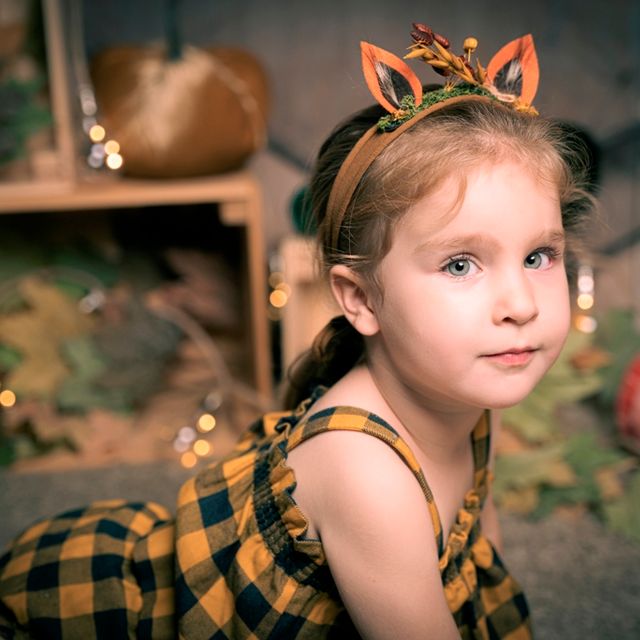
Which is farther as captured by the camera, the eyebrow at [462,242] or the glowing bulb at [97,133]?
the glowing bulb at [97,133]

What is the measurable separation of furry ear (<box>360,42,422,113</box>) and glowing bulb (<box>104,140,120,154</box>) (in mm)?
969

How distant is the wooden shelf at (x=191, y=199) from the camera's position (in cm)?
164

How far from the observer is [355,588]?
0.80m

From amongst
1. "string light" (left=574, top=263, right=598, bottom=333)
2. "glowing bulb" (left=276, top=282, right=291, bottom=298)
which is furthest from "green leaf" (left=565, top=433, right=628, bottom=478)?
"glowing bulb" (left=276, top=282, right=291, bottom=298)

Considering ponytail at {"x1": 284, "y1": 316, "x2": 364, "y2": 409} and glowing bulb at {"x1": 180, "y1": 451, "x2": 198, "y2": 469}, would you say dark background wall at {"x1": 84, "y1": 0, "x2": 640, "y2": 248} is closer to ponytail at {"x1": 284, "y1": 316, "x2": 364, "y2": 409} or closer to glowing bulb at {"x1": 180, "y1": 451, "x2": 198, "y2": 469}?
glowing bulb at {"x1": 180, "y1": 451, "x2": 198, "y2": 469}

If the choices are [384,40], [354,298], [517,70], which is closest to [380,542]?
[354,298]

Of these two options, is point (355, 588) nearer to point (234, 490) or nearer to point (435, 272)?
point (234, 490)

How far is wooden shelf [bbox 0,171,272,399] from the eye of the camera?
1636 millimetres

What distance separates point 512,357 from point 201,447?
1033mm

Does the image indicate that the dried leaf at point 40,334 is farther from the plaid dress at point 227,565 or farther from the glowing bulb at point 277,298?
the plaid dress at point 227,565

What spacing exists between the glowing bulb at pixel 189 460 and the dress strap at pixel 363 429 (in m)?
0.82

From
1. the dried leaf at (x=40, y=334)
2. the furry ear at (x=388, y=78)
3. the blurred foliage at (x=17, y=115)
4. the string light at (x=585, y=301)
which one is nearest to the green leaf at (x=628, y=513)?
the string light at (x=585, y=301)

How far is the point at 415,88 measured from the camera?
0.82m

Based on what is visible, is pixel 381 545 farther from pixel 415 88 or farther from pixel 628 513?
pixel 628 513
